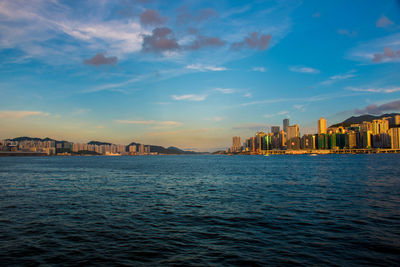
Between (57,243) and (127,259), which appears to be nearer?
(127,259)

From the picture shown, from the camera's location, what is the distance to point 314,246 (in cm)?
1365

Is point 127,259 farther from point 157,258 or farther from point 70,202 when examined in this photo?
point 70,202

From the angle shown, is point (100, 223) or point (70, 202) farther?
point (70, 202)

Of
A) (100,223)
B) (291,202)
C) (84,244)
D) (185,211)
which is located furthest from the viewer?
(291,202)

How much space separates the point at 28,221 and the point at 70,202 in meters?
7.55

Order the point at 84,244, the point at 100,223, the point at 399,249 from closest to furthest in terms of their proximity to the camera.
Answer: the point at 399,249, the point at 84,244, the point at 100,223

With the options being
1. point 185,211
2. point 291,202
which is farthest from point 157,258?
point 291,202

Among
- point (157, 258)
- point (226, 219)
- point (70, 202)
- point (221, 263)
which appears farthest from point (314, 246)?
point (70, 202)

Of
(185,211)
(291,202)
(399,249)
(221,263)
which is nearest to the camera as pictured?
(221,263)

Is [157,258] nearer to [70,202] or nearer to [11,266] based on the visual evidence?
[11,266]

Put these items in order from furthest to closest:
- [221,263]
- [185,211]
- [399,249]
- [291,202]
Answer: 1. [291,202]
2. [185,211]
3. [399,249]
4. [221,263]

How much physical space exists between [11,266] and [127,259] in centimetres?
525

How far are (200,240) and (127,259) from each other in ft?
14.5

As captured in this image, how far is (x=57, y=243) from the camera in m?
14.5
